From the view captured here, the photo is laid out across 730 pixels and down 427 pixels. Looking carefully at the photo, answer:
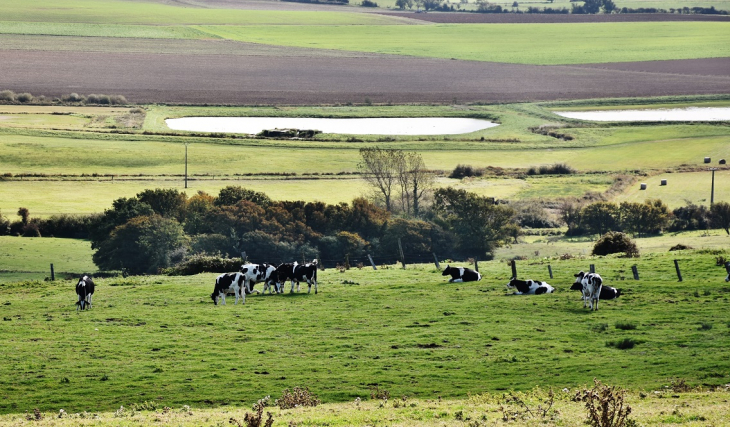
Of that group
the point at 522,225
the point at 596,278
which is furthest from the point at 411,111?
the point at 596,278

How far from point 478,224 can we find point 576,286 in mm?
38937

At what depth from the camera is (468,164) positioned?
4633 inches

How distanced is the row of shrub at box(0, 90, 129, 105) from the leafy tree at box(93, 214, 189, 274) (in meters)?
104

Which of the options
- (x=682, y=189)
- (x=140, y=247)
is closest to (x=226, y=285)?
(x=140, y=247)

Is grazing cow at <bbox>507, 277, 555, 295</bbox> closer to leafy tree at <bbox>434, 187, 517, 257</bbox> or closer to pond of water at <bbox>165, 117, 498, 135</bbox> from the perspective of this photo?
leafy tree at <bbox>434, 187, 517, 257</bbox>

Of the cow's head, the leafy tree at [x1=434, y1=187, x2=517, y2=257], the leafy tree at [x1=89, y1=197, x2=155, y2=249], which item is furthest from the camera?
the leafy tree at [x1=434, y1=187, x2=517, y2=257]

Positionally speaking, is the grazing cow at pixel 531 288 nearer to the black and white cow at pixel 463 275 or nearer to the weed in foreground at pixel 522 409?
the black and white cow at pixel 463 275

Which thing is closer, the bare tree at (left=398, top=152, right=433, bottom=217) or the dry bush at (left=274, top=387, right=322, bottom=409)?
the dry bush at (left=274, top=387, right=322, bottom=409)

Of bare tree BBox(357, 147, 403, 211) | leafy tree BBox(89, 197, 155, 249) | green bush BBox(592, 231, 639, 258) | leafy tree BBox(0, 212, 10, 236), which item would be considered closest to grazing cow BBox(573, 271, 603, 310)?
green bush BBox(592, 231, 639, 258)

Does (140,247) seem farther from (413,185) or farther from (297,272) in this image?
(413,185)

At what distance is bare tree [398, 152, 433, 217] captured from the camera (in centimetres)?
9635

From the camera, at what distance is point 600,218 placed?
8494 cm

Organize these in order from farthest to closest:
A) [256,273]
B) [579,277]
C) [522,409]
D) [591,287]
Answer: [256,273], [579,277], [591,287], [522,409]

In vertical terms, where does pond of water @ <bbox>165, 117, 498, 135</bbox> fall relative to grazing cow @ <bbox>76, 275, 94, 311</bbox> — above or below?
above
